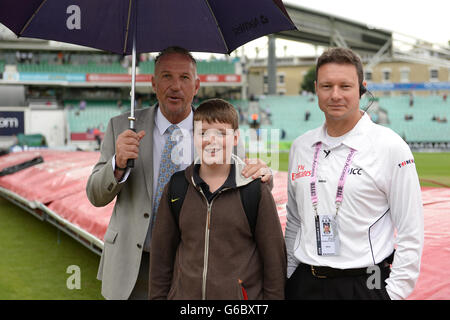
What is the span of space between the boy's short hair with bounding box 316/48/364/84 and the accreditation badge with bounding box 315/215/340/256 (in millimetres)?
550

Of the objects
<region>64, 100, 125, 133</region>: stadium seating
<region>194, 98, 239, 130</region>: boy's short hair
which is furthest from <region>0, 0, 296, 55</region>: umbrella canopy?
<region>64, 100, 125, 133</region>: stadium seating

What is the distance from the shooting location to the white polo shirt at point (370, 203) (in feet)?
5.52

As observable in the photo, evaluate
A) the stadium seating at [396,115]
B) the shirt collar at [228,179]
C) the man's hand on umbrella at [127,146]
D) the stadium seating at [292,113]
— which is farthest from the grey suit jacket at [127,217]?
the stadium seating at [292,113]

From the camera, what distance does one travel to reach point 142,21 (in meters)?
2.36

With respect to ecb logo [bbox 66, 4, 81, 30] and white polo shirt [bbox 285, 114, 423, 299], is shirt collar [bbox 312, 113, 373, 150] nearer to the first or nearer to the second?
white polo shirt [bbox 285, 114, 423, 299]

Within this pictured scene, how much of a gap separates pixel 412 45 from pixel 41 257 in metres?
37.4

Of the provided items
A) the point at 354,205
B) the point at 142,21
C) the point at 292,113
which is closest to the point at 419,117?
the point at 292,113

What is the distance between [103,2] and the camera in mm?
2246

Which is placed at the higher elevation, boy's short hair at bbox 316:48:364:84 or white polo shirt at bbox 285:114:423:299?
boy's short hair at bbox 316:48:364:84

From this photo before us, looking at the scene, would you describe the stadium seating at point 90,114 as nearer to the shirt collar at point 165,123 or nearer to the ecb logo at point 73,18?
the ecb logo at point 73,18

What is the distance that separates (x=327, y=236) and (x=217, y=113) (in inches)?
24.8

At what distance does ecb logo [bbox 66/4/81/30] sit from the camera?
2275 mm

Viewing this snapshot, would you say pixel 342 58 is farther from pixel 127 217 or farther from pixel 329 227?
pixel 127 217
